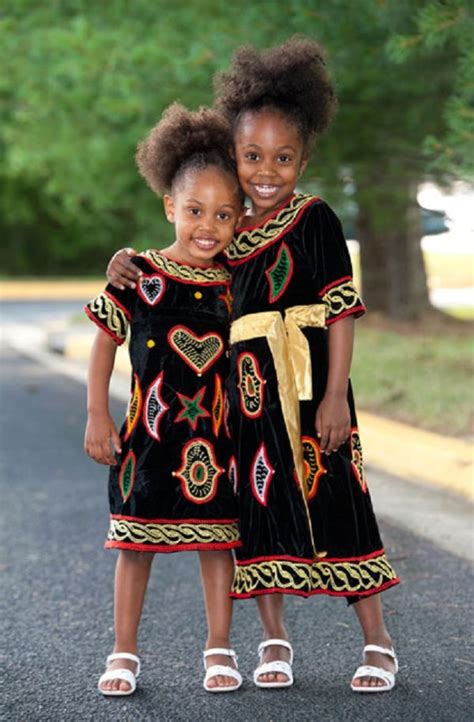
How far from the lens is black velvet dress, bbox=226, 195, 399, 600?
10.9ft

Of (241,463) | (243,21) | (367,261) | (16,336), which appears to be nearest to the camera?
(241,463)

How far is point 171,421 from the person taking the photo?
3326 millimetres

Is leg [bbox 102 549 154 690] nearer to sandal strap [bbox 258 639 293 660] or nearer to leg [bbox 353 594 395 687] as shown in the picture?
sandal strap [bbox 258 639 293 660]

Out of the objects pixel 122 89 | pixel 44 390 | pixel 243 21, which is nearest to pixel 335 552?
pixel 243 21

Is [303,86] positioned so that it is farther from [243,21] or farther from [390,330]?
[390,330]

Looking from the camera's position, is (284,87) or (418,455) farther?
(418,455)

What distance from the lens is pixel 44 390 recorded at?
992cm

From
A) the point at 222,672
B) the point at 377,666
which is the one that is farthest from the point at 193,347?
the point at 377,666

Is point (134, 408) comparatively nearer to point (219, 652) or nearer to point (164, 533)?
point (164, 533)

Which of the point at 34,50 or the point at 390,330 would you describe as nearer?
the point at 34,50

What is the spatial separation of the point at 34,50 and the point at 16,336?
5.34m

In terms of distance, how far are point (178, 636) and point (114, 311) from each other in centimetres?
109

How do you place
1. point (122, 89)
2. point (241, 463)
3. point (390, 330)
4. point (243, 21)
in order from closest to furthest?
1. point (241, 463)
2. point (243, 21)
3. point (122, 89)
4. point (390, 330)

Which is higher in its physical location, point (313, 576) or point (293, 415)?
point (293, 415)
